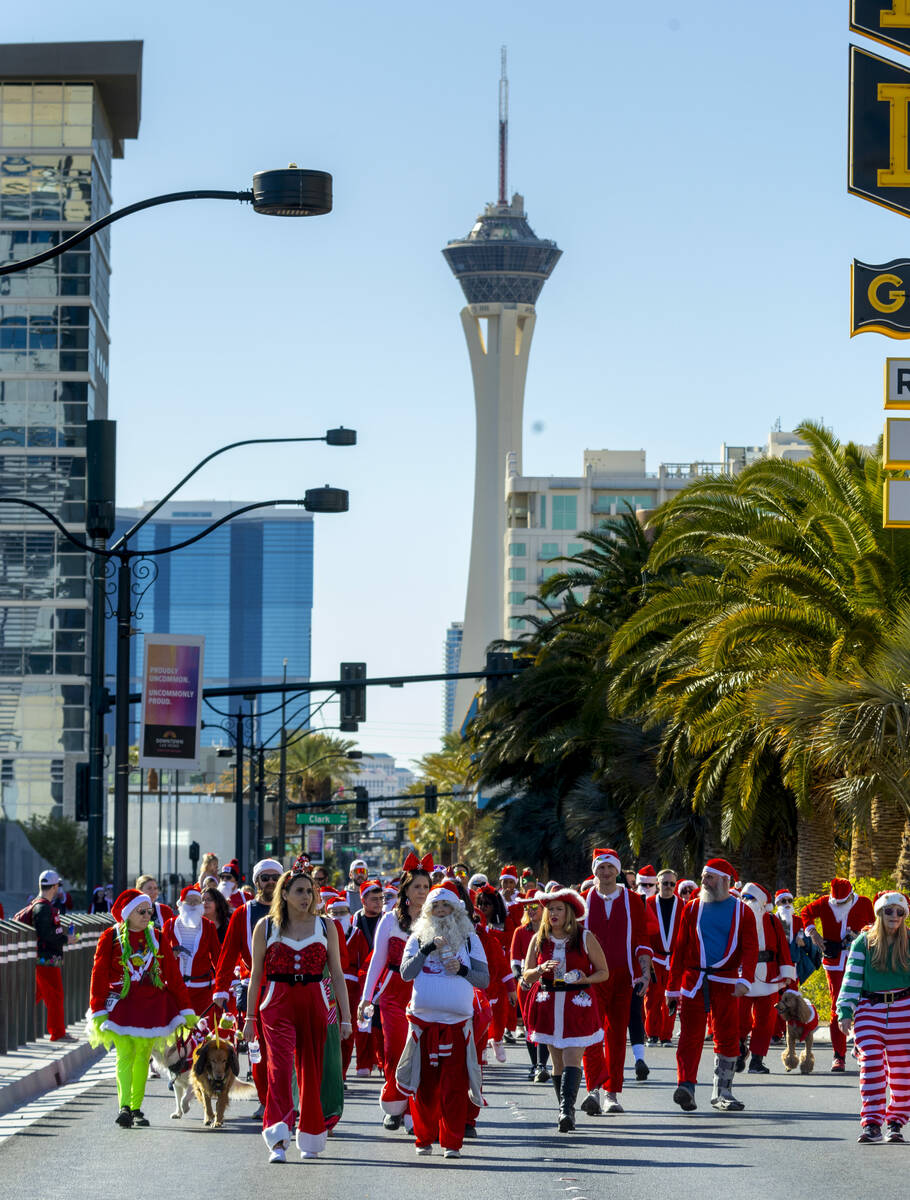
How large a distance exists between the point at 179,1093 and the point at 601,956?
3492mm

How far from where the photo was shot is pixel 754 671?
29.5 m

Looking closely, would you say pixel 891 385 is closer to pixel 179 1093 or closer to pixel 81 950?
Result: pixel 179 1093

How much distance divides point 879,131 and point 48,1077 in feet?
45.5

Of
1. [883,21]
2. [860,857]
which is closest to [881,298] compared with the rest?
[883,21]

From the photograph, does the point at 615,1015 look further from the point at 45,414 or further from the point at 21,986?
the point at 45,414

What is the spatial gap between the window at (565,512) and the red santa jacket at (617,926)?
456ft

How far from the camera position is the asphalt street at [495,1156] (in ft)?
36.3

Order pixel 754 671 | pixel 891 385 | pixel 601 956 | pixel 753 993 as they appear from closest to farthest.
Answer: pixel 601 956, pixel 753 993, pixel 891 385, pixel 754 671

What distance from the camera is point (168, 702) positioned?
27766mm

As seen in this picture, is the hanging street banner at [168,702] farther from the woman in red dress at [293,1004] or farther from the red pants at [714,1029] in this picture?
the woman in red dress at [293,1004]

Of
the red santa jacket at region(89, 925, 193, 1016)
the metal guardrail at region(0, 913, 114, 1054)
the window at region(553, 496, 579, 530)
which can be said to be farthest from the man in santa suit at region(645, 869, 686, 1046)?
the window at region(553, 496, 579, 530)

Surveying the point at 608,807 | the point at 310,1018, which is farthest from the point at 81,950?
the point at 608,807

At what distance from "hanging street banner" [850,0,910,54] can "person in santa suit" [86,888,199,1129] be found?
1468 cm

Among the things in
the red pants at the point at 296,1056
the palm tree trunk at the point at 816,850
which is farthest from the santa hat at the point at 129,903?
the palm tree trunk at the point at 816,850
